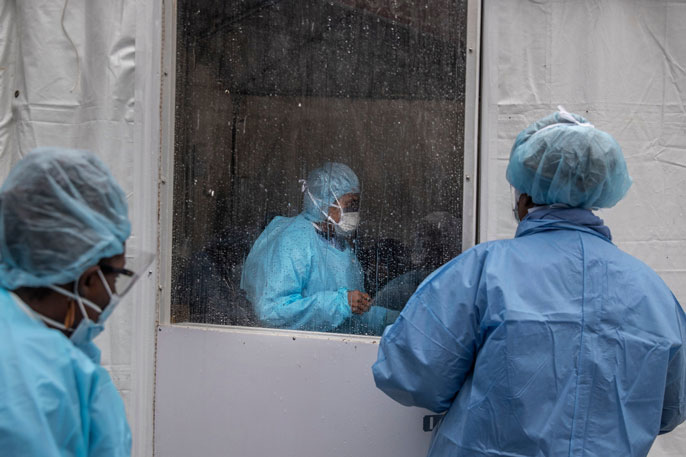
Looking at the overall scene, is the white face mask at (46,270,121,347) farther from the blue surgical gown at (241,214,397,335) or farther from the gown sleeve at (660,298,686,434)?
the gown sleeve at (660,298,686,434)

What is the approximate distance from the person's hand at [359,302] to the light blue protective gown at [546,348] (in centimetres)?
68

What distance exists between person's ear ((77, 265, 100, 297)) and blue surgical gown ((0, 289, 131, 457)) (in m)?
0.09

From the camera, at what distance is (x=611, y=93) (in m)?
2.24

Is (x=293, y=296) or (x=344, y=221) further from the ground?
(x=344, y=221)

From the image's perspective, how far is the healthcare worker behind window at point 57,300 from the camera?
1.05 metres

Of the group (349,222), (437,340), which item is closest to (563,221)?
(437,340)

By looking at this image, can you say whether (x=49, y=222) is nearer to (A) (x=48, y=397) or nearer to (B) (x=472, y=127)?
(A) (x=48, y=397)

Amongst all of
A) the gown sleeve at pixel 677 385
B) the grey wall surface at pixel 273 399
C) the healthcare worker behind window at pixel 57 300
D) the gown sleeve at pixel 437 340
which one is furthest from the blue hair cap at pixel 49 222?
the gown sleeve at pixel 677 385

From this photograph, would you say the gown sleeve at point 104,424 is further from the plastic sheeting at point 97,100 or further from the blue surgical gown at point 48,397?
the plastic sheeting at point 97,100

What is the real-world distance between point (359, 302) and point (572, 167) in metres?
0.97

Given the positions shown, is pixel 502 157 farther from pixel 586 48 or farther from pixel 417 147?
pixel 586 48

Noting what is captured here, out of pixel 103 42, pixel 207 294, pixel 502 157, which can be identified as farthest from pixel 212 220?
pixel 502 157

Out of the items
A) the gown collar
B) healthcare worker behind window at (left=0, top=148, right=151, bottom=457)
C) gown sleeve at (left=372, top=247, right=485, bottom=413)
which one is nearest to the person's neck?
healthcare worker behind window at (left=0, top=148, right=151, bottom=457)

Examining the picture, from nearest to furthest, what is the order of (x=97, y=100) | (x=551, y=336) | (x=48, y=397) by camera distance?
(x=48, y=397)
(x=551, y=336)
(x=97, y=100)
